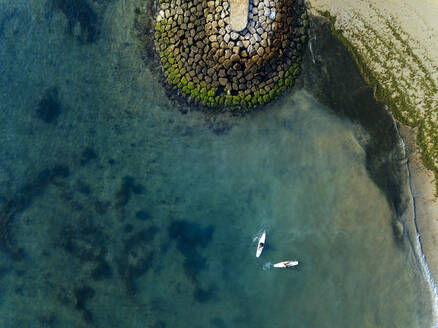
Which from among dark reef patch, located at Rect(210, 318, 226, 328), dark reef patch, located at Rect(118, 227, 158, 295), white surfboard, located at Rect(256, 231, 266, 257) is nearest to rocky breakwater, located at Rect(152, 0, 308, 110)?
white surfboard, located at Rect(256, 231, 266, 257)

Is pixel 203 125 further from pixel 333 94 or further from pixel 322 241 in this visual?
pixel 322 241

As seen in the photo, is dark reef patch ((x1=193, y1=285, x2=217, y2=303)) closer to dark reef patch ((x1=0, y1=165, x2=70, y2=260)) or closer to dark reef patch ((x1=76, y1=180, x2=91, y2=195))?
dark reef patch ((x1=76, y1=180, x2=91, y2=195))

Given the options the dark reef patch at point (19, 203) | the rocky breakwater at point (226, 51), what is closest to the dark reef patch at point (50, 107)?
the dark reef patch at point (19, 203)

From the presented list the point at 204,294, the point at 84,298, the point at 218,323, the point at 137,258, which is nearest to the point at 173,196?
the point at 137,258

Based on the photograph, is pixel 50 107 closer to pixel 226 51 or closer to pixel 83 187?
pixel 83 187

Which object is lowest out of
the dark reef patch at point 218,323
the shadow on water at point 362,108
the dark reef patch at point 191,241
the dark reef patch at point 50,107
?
the dark reef patch at point 218,323

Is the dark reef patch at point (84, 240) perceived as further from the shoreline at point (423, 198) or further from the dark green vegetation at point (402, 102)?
the shoreline at point (423, 198)
